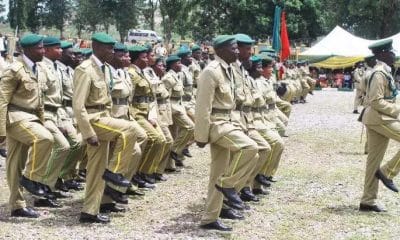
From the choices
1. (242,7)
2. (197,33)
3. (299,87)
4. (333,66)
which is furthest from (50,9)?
(299,87)

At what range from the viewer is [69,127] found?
8438 millimetres

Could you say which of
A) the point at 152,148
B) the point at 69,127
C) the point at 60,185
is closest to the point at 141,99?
the point at 152,148

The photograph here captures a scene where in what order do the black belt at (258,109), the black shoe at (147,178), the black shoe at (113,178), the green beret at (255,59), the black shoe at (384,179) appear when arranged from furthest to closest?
the black shoe at (147,178) < the green beret at (255,59) < the black belt at (258,109) < the black shoe at (384,179) < the black shoe at (113,178)

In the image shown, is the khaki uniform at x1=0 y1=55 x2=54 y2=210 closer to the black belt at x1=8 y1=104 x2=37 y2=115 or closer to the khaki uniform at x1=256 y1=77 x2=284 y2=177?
the black belt at x1=8 y1=104 x2=37 y2=115

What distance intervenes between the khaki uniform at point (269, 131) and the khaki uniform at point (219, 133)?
5.89ft

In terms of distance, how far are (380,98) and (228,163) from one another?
7.08ft

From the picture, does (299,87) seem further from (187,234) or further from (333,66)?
(187,234)

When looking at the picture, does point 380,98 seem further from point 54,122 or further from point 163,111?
point 54,122

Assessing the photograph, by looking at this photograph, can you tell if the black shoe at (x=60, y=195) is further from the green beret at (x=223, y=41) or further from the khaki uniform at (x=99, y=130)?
the green beret at (x=223, y=41)

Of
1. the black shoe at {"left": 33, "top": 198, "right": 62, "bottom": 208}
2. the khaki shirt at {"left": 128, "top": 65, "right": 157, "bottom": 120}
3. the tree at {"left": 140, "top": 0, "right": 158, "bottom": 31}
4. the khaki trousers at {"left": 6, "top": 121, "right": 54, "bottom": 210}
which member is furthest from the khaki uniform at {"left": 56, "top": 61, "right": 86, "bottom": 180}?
the tree at {"left": 140, "top": 0, "right": 158, "bottom": 31}

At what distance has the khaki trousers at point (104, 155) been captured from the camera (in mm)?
7020

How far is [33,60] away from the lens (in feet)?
23.9

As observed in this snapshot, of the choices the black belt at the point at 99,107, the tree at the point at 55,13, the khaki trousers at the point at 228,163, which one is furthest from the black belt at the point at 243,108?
the tree at the point at 55,13

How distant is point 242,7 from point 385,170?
133ft
